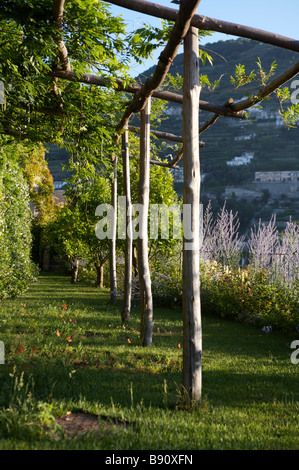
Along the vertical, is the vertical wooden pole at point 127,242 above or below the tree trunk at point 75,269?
above

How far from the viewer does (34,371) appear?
14.0ft

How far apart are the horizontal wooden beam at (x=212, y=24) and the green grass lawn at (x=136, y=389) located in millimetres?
3156

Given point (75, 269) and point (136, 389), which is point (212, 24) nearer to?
point (136, 389)

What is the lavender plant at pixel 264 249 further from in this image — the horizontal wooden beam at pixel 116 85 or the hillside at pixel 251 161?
the hillside at pixel 251 161

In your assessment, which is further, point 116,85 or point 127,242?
point 127,242

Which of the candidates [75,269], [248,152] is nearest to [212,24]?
[75,269]

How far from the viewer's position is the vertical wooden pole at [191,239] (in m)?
3.59

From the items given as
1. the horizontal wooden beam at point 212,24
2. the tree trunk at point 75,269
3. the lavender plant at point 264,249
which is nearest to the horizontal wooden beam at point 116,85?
the horizontal wooden beam at point 212,24

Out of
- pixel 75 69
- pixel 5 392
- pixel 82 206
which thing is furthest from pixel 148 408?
pixel 82 206

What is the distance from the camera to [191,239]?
3742mm

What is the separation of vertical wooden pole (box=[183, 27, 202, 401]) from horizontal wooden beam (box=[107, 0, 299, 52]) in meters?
0.14

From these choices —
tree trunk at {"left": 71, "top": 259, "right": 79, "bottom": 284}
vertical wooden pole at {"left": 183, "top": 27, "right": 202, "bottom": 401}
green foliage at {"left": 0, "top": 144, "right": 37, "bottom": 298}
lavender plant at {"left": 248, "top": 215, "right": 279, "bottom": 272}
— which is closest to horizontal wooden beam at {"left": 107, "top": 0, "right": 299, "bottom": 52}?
vertical wooden pole at {"left": 183, "top": 27, "right": 202, "bottom": 401}

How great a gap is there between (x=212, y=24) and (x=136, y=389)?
337cm

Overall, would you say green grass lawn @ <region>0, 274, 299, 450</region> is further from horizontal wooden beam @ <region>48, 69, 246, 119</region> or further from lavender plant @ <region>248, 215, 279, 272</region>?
horizontal wooden beam @ <region>48, 69, 246, 119</region>
